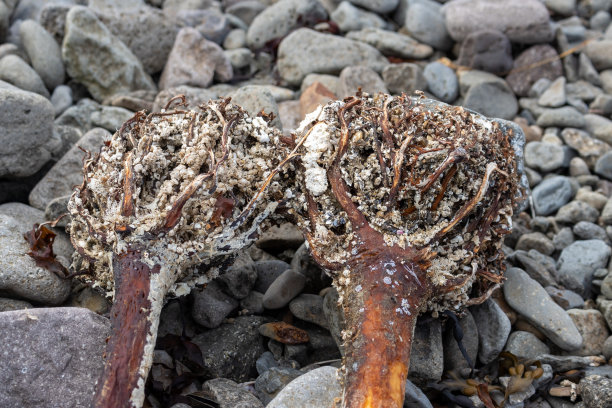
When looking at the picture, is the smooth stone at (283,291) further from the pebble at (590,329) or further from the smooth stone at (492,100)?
the smooth stone at (492,100)

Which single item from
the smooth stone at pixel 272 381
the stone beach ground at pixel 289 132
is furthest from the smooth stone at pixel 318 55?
the smooth stone at pixel 272 381

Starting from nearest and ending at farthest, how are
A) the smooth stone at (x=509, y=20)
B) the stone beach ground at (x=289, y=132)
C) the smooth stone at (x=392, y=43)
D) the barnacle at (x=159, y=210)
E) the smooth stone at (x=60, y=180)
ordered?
the barnacle at (x=159, y=210) → the stone beach ground at (x=289, y=132) → the smooth stone at (x=60, y=180) → the smooth stone at (x=392, y=43) → the smooth stone at (x=509, y=20)

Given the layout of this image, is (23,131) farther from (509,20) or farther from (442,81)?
(509,20)

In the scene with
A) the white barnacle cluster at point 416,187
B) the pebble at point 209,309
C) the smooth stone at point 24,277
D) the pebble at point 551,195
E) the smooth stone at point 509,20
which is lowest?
the pebble at point 551,195

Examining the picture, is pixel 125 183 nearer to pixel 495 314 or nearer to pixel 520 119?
pixel 495 314

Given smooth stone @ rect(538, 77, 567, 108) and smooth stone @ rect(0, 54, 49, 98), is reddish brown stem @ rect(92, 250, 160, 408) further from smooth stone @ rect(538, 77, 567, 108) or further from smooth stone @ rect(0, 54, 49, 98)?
smooth stone @ rect(538, 77, 567, 108)

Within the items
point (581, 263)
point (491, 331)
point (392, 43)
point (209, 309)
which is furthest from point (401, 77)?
point (209, 309)

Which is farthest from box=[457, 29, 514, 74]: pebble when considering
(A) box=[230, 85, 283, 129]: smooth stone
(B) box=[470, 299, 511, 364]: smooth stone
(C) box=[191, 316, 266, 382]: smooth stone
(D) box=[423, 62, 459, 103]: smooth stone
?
(C) box=[191, 316, 266, 382]: smooth stone
